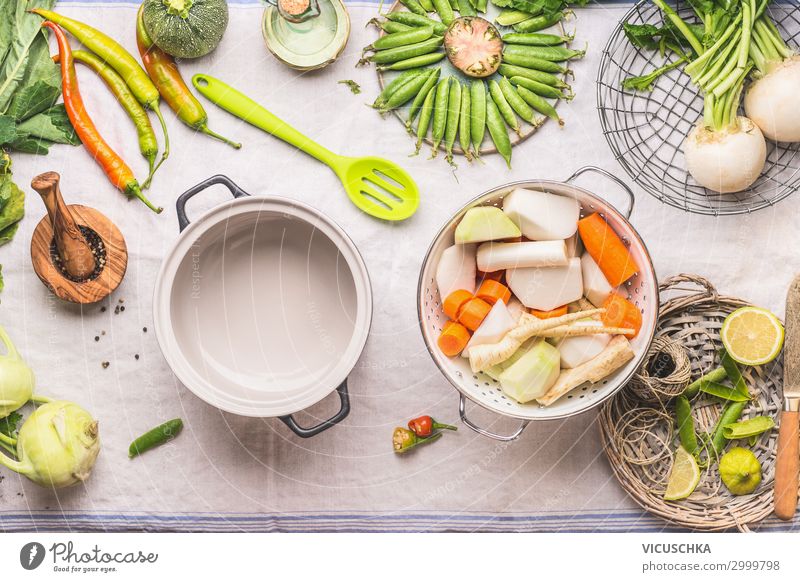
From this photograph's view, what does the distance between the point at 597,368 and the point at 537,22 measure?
0.72 meters

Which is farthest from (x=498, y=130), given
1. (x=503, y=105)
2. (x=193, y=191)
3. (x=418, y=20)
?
(x=193, y=191)

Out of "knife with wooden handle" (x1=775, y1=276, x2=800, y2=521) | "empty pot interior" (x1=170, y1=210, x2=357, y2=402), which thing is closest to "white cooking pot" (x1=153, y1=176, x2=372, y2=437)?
"empty pot interior" (x1=170, y1=210, x2=357, y2=402)

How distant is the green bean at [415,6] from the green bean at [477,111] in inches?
7.3

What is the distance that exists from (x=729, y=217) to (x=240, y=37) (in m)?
1.10

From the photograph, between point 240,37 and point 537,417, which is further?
point 240,37

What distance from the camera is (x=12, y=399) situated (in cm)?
138

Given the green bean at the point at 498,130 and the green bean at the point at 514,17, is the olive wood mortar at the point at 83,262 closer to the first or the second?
the green bean at the point at 498,130

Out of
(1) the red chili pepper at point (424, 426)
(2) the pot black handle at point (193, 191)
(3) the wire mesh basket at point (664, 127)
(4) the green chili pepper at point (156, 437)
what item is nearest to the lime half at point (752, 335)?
(3) the wire mesh basket at point (664, 127)

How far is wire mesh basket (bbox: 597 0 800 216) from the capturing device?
4.73 ft

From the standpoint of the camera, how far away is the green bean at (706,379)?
1.37 meters

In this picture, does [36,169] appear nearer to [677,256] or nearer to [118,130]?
[118,130]

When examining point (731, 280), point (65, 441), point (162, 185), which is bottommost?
point (65, 441)

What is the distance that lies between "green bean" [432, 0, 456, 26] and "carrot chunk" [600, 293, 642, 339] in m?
0.66
